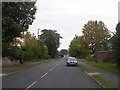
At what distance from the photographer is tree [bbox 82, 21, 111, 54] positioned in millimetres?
72938

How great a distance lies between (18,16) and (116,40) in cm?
1435

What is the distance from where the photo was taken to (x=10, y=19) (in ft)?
107

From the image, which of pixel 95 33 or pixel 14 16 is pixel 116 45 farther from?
pixel 95 33

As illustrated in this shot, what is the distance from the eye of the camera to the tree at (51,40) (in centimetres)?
13400

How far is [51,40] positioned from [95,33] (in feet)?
210

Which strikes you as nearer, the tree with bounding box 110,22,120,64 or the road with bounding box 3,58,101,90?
the road with bounding box 3,58,101,90

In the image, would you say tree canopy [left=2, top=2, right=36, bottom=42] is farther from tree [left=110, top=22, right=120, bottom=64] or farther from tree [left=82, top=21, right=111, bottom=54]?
tree [left=82, top=21, right=111, bottom=54]

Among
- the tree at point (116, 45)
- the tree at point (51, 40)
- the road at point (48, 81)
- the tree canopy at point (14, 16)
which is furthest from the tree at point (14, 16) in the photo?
the tree at point (51, 40)

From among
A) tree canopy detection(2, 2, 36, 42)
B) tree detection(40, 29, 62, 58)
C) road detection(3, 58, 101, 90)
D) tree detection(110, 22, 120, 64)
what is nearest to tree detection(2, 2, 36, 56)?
tree canopy detection(2, 2, 36, 42)

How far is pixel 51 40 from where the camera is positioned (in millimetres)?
136500

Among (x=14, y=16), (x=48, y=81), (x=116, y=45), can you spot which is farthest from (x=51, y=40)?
(x=48, y=81)

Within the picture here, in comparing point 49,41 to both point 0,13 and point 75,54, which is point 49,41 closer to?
point 75,54

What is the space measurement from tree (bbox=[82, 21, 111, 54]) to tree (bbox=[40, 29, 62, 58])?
57597mm

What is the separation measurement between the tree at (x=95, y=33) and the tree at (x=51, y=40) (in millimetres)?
57597
